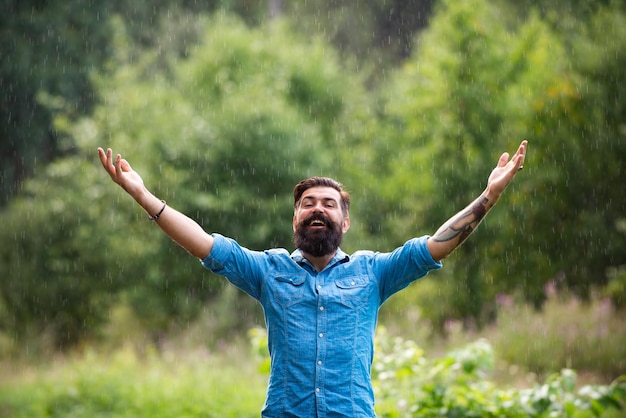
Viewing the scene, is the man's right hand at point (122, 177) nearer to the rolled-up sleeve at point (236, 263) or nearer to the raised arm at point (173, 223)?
the raised arm at point (173, 223)

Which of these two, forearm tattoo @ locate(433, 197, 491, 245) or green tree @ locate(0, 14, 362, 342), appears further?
green tree @ locate(0, 14, 362, 342)

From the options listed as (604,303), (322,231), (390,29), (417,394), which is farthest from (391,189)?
(390,29)

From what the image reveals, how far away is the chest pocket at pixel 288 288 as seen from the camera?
3.81 m

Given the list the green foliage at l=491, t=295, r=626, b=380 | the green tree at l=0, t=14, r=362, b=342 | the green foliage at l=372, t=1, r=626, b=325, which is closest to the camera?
the green foliage at l=491, t=295, r=626, b=380

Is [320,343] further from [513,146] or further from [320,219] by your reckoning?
[513,146]

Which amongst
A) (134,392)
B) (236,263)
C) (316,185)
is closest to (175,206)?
(134,392)

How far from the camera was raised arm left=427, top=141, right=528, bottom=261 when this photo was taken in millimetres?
3855

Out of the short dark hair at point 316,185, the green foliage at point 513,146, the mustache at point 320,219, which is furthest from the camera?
the green foliage at point 513,146

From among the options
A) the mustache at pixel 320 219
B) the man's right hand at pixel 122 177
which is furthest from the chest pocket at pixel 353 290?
the man's right hand at pixel 122 177

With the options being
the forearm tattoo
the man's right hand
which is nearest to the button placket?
the forearm tattoo

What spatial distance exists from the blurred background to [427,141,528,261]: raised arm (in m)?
6.78

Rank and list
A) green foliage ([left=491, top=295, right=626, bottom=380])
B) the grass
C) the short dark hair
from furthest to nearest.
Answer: green foliage ([left=491, top=295, right=626, bottom=380]) < the grass < the short dark hair

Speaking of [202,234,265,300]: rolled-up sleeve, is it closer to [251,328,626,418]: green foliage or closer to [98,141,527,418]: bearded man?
[98,141,527,418]: bearded man

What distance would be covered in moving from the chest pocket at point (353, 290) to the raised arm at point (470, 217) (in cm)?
36
